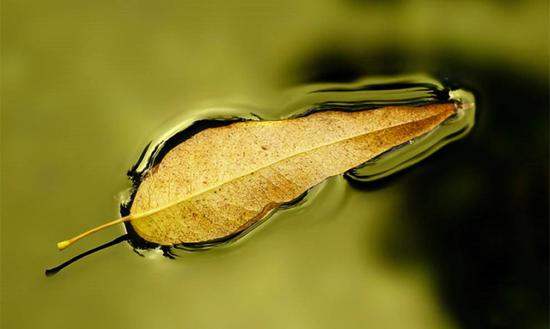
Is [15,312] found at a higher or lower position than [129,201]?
lower

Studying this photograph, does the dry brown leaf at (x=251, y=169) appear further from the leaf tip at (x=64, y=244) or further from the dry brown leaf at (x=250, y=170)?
the leaf tip at (x=64, y=244)

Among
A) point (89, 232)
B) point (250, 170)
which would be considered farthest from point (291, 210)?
point (89, 232)

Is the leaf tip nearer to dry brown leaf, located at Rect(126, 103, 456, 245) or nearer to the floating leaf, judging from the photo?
the floating leaf

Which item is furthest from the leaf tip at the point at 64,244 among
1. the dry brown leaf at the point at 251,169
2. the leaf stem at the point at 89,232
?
the dry brown leaf at the point at 251,169

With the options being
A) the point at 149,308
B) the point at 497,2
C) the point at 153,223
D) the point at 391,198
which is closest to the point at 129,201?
the point at 153,223

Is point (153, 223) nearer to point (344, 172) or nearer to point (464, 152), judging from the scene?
point (344, 172)
